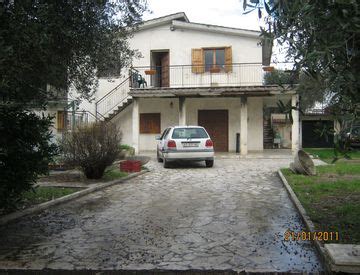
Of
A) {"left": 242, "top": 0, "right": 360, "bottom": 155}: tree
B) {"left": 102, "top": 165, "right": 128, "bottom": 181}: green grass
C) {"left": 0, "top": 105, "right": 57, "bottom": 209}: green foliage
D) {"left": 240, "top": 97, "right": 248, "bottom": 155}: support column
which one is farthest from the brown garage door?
{"left": 242, "top": 0, "right": 360, "bottom": 155}: tree

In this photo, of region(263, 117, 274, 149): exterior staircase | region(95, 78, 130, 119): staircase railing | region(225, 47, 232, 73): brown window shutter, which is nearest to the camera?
region(225, 47, 232, 73): brown window shutter

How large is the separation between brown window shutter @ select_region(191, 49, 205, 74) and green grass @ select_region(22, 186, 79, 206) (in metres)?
14.9

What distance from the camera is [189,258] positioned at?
5289 mm

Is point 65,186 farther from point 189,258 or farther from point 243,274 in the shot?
point 243,274

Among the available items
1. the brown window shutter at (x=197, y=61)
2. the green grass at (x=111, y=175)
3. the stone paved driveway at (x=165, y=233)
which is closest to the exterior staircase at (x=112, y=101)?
the brown window shutter at (x=197, y=61)

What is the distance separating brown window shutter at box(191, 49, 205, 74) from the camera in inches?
953

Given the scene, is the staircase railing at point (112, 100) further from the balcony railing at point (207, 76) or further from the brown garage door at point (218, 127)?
the brown garage door at point (218, 127)

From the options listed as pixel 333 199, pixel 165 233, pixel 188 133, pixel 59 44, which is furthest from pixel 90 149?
pixel 333 199

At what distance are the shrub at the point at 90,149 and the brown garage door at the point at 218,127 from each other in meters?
13.7

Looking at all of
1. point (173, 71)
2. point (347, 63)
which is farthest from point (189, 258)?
point (173, 71)

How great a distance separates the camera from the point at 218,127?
2569 cm

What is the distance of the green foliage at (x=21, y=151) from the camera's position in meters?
6.25

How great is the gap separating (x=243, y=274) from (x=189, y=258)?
2.65ft

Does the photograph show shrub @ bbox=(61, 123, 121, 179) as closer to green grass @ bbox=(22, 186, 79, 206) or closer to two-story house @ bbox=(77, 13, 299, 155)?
green grass @ bbox=(22, 186, 79, 206)
